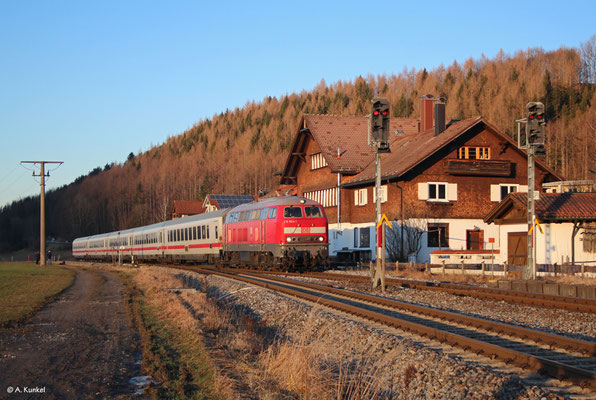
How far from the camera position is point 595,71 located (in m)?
92.9

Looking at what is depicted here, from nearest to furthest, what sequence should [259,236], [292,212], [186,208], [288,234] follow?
[288,234], [292,212], [259,236], [186,208]

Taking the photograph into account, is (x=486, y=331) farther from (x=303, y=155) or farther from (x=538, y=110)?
(x=303, y=155)

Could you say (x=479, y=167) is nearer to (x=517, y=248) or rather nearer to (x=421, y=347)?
(x=517, y=248)

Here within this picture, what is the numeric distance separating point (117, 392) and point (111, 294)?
14551 mm

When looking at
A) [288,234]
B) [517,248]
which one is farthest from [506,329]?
[517,248]

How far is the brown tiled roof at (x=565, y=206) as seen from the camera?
2628cm

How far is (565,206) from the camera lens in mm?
27266

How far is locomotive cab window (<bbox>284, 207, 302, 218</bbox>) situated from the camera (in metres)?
27.3

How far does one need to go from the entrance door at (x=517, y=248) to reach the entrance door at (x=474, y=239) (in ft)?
28.2

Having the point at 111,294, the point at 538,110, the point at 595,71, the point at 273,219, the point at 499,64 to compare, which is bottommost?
the point at 111,294

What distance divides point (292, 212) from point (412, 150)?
16414 millimetres

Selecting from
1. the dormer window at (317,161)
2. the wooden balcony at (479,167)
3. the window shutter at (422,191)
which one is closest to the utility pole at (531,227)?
the window shutter at (422,191)

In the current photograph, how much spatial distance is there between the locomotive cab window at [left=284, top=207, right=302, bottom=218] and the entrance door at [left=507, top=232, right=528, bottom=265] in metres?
10.3

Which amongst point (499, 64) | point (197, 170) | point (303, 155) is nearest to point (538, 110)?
point (303, 155)
